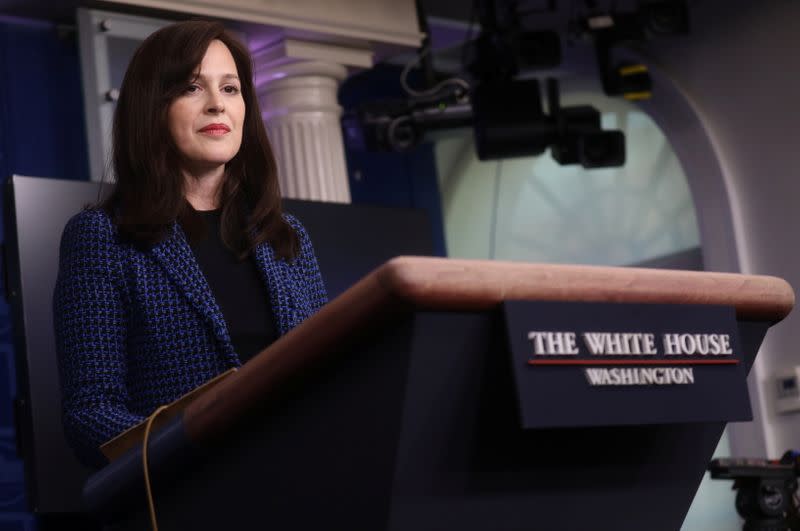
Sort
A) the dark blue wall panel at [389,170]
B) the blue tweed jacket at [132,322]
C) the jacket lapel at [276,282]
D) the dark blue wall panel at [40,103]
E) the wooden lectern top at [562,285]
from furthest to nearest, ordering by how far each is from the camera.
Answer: the dark blue wall panel at [389,170]
the dark blue wall panel at [40,103]
the jacket lapel at [276,282]
the blue tweed jacket at [132,322]
the wooden lectern top at [562,285]

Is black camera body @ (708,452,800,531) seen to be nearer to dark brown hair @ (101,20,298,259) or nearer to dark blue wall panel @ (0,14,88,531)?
dark blue wall panel @ (0,14,88,531)

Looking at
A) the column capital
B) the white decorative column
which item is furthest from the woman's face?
the column capital

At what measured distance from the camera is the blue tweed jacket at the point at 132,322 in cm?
114

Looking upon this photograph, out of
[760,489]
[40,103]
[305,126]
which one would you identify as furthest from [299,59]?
[760,489]

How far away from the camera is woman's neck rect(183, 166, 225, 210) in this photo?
1333 millimetres

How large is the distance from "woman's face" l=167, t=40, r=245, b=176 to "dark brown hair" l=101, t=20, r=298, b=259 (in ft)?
0.04

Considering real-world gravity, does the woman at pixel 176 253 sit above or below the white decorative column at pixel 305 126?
below

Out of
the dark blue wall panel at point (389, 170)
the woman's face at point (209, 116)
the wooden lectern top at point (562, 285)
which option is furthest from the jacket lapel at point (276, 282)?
the dark blue wall panel at point (389, 170)

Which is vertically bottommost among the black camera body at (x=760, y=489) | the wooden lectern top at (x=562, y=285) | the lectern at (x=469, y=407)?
the black camera body at (x=760, y=489)

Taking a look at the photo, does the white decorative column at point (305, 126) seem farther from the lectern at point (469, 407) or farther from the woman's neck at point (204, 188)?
the lectern at point (469, 407)

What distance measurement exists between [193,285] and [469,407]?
477 millimetres

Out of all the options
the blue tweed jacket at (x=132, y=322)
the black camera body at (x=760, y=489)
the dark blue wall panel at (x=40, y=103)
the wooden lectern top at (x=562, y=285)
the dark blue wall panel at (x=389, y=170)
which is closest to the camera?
the wooden lectern top at (x=562, y=285)

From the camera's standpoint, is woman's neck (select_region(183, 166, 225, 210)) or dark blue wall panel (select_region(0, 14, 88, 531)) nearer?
woman's neck (select_region(183, 166, 225, 210))

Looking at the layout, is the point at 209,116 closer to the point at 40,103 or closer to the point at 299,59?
the point at 299,59
